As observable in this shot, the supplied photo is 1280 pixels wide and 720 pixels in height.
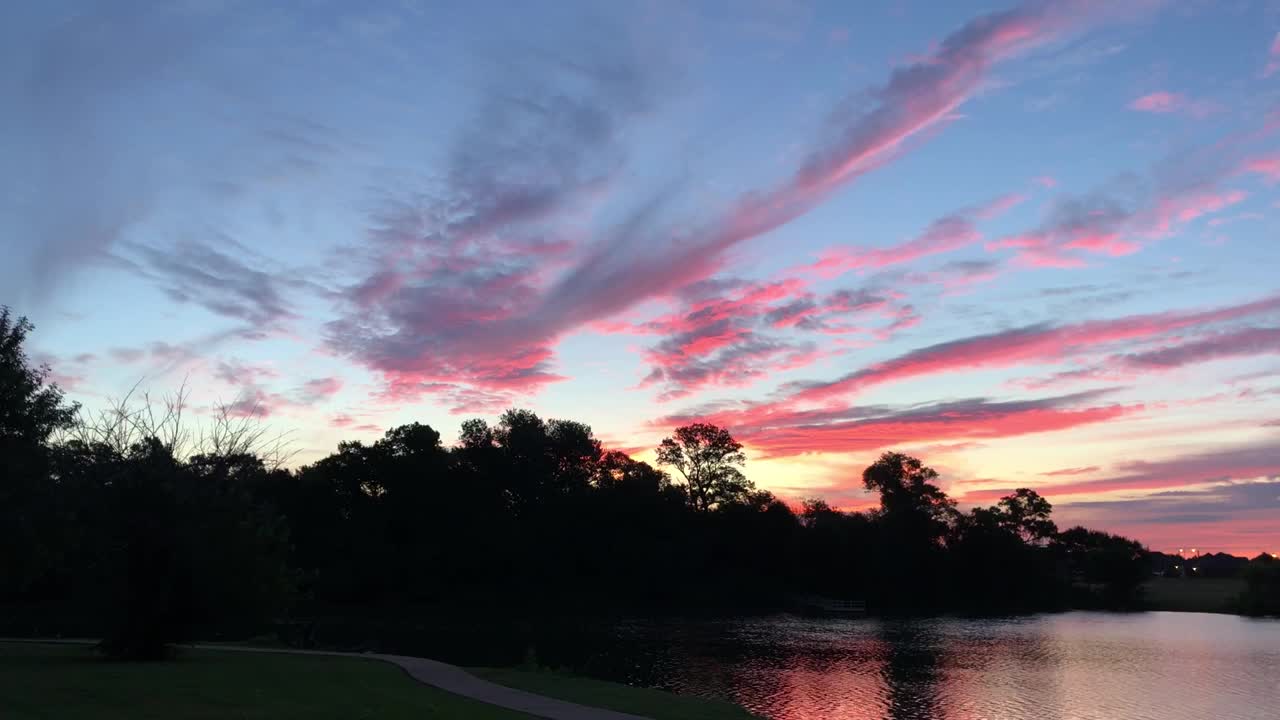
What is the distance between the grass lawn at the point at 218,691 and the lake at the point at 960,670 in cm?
1319

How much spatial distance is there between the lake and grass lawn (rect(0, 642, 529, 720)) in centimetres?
1319

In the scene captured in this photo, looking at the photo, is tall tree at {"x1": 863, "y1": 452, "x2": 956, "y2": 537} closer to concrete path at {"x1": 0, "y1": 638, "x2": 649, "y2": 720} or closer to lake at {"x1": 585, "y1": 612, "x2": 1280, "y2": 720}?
lake at {"x1": 585, "y1": 612, "x2": 1280, "y2": 720}

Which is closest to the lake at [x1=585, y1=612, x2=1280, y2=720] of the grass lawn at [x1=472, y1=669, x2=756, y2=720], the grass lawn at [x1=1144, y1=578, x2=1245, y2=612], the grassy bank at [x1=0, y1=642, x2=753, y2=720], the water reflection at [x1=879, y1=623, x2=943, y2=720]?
the water reflection at [x1=879, y1=623, x2=943, y2=720]

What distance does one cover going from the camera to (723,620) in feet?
252

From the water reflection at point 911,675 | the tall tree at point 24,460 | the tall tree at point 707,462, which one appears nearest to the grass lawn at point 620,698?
the water reflection at point 911,675

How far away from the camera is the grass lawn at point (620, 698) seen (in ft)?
67.7

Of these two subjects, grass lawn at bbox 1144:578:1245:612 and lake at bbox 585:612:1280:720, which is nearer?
lake at bbox 585:612:1280:720

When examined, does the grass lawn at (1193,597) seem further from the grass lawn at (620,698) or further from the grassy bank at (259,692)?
the grassy bank at (259,692)

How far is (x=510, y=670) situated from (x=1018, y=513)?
119 meters

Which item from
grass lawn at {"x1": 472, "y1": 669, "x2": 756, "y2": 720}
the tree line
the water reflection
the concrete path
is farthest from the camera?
the tree line

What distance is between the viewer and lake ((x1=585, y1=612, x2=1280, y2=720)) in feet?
105

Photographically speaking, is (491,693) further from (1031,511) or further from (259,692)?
(1031,511)

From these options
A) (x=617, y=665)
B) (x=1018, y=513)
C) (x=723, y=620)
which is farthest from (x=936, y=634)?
(x=1018, y=513)

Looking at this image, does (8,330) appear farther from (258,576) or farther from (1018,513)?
(1018,513)
